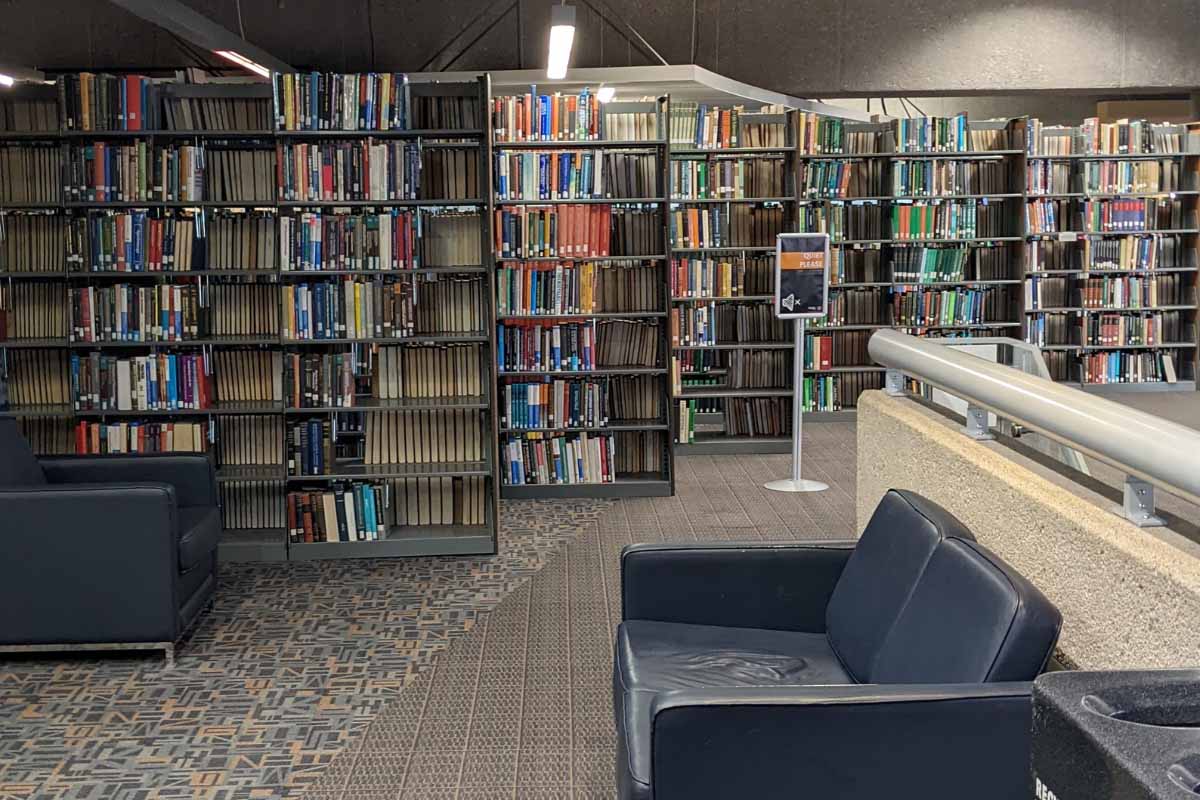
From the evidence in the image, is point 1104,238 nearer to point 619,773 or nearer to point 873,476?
point 873,476

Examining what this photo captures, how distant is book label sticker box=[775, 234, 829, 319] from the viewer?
7.49 metres

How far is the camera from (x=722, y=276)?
8.67 m

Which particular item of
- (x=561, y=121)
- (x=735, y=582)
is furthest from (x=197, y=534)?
(x=561, y=121)

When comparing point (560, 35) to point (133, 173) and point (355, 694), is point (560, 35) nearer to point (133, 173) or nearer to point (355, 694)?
point (133, 173)

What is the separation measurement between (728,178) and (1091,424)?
6.56 m

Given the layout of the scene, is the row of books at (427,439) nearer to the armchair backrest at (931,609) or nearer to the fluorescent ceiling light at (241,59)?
the fluorescent ceiling light at (241,59)

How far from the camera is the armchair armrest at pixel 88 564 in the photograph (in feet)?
14.0

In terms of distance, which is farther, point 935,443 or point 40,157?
point 40,157

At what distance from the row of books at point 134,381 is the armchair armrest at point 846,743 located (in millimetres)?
4214

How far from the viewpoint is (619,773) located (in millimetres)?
2506

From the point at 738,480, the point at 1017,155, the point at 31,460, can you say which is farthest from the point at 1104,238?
the point at 31,460

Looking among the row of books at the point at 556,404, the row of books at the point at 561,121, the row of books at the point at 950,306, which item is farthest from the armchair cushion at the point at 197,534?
the row of books at the point at 950,306

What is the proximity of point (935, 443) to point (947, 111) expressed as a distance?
39.5 feet

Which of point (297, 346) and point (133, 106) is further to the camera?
point (297, 346)
